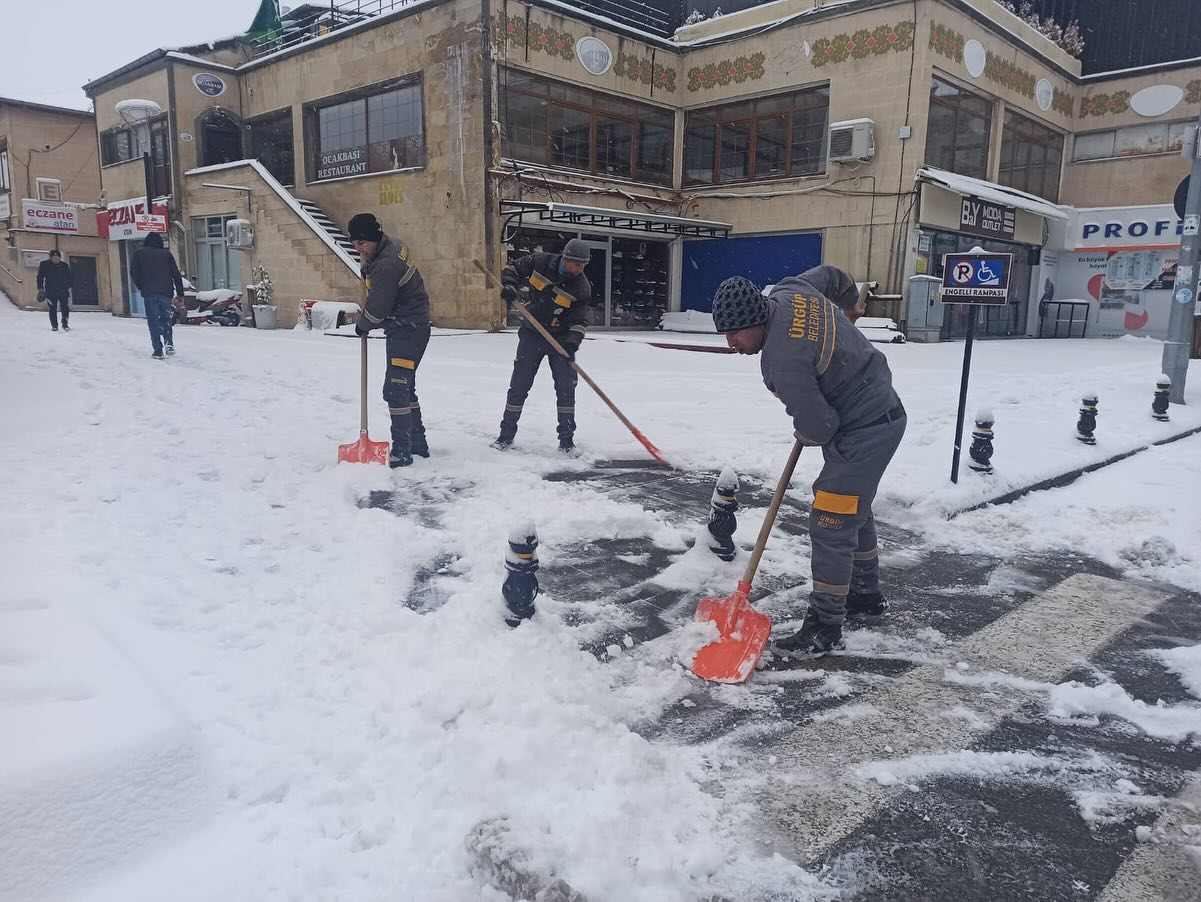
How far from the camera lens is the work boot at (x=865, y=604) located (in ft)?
13.9

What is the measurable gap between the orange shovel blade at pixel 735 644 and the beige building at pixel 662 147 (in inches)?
591

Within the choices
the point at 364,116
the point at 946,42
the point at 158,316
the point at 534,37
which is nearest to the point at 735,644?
the point at 158,316

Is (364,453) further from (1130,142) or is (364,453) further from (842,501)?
(1130,142)

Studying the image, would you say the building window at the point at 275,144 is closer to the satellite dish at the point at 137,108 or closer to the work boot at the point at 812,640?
the satellite dish at the point at 137,108

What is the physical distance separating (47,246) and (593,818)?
1446 inches

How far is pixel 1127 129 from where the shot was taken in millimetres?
23703

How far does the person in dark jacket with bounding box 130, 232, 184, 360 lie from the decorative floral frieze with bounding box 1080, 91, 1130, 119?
25.4 m

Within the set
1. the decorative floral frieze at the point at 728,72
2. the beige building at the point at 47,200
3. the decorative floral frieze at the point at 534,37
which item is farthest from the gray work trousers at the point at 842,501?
the beige building at the point at 47,200

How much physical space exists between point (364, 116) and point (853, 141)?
11.8m

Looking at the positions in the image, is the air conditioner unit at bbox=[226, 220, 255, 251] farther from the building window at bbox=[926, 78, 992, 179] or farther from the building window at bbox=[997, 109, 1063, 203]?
the building window at bbox=[997, 109, 1063, 203]

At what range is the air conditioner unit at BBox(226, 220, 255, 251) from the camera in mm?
21219

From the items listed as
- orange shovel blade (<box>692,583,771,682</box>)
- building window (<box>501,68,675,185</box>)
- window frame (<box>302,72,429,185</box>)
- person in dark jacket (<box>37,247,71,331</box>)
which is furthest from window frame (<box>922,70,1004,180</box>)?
person in dark jacket (<box>37,247,71,331</box>)

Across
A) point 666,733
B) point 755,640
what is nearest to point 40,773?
point 666,733

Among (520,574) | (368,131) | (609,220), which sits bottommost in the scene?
(520,574)
